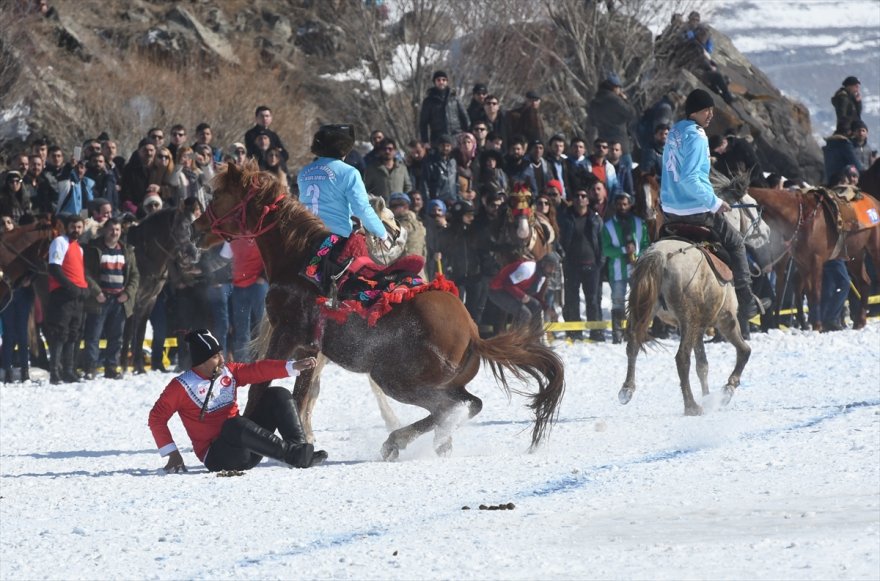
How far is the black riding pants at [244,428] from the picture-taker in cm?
869

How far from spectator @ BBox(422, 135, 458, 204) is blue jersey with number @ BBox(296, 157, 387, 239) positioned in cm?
870

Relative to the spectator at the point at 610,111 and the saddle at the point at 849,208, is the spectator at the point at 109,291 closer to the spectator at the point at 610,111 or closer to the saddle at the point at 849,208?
the saddle at the point at 849,208

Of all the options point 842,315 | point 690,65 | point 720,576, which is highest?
point 690,65

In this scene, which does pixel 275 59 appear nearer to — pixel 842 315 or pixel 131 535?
pixel 842 315

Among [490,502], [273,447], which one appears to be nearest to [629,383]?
[273,447]

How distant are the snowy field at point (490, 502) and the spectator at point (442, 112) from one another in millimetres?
9164

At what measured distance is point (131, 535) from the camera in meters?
7.00

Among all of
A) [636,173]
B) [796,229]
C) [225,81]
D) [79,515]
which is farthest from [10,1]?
[79,515]

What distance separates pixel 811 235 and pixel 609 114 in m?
5.48

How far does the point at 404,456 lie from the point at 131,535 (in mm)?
2828

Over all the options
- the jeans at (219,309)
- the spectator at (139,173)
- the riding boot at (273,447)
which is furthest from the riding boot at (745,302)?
the spectator at (139,173)

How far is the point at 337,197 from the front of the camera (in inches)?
379

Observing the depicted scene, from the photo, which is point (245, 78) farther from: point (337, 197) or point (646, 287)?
point (337, 197)

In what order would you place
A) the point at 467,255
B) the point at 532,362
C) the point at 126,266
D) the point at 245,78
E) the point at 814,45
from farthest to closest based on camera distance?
the point at 814,45, the point at 245,78, the point at 467,255, the point at 126,266, the point at 532,362
